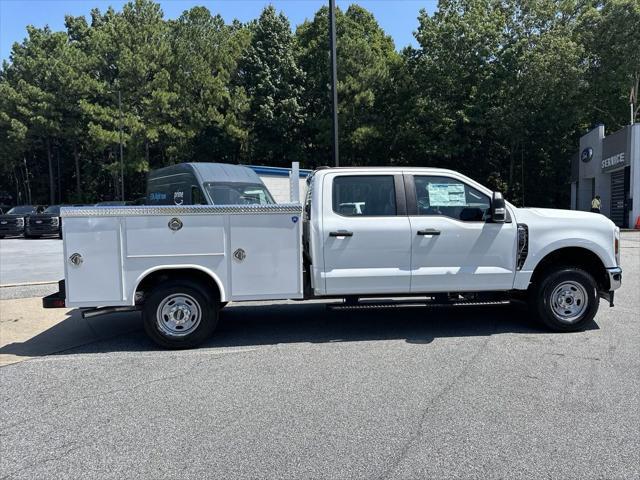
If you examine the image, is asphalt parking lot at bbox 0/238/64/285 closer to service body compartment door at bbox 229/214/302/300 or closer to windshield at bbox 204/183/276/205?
windshield at bbox 204/183/276/205

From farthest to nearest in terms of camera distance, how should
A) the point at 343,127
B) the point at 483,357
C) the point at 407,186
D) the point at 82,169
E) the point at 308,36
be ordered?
the point at 82,169, the point at 308,36, the point at 343,127, the point at 407,186, the point at 483,357

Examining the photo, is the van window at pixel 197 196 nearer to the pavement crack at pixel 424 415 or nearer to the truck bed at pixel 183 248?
the truck bed at pixel 183 248

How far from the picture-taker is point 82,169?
50188 mm

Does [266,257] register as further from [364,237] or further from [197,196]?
[197,196]

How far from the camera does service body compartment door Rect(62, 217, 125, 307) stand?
612 centimetres

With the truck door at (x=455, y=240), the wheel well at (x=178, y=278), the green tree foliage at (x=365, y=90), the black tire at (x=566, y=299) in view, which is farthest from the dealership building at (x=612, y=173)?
the wheel well at (x=178, y=278)

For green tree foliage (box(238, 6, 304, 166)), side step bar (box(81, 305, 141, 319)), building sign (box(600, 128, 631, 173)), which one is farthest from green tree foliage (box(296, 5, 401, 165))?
side step bar (box(81, 305, 141, 319))

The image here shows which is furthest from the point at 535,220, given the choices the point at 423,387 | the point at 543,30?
the point at 543,30

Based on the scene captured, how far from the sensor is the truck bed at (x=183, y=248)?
6145 millimetres

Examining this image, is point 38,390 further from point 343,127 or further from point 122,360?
point 343,127

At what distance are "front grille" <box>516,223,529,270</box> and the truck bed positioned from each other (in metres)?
2.68

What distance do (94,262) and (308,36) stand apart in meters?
34.4

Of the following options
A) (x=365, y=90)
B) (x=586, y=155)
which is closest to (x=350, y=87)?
(x=365, y=90)

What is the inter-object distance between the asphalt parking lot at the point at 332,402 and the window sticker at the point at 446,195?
1.65 metres
